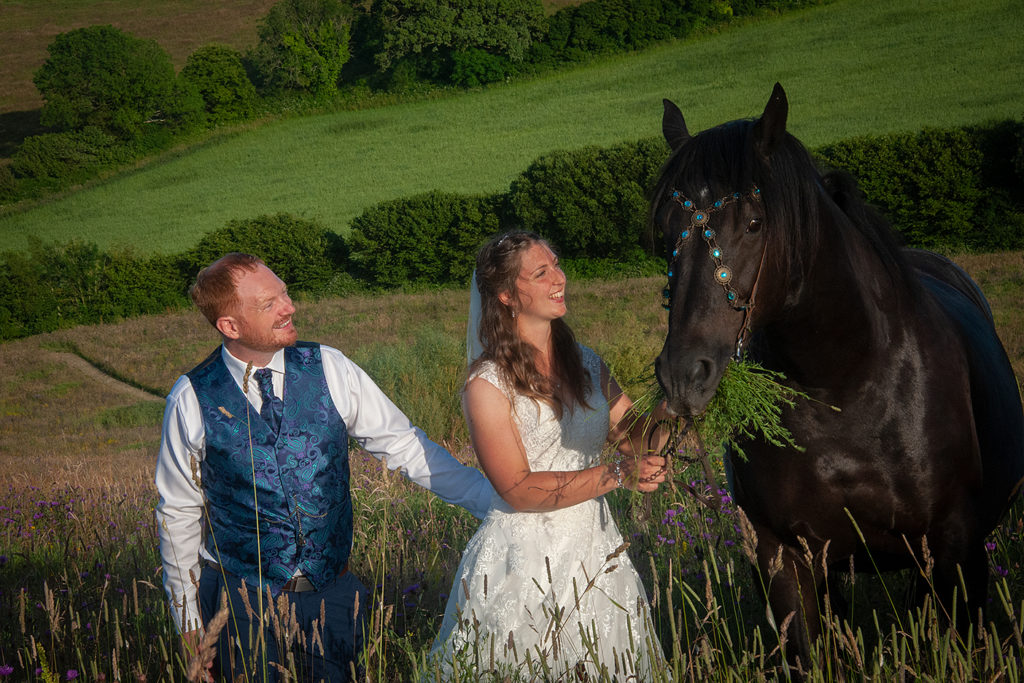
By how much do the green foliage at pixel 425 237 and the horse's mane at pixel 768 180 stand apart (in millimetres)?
24187

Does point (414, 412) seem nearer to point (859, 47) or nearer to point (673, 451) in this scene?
point (673, 451)

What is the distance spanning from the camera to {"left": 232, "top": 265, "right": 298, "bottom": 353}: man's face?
9.95 ft

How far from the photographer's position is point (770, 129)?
255 centimetres

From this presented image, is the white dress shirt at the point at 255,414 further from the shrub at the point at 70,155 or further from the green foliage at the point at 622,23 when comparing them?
the green foliage at the point at 622,23

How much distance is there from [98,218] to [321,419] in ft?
115

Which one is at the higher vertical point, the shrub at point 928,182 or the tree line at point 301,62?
the tree line at point 301,62

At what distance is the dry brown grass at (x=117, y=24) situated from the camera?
145ft

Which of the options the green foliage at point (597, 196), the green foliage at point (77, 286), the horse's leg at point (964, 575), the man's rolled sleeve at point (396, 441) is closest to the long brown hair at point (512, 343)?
the man's rolled sleeve at point (396, 441)

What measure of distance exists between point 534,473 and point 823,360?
3.41 feet

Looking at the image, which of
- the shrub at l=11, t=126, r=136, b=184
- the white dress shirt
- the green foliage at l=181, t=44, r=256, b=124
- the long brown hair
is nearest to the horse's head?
the long brown hair

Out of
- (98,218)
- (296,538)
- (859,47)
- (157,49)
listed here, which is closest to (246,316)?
(296,538)

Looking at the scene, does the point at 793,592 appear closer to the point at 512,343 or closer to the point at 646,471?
the point at 646,471

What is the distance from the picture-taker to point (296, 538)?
3.04 m

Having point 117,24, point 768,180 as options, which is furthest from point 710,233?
point 117,24
